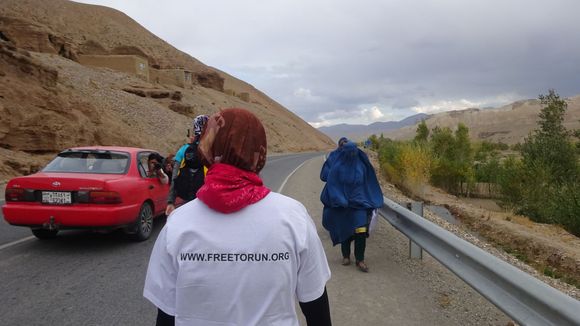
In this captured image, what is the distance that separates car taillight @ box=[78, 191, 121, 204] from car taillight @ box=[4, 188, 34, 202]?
769 millimetres

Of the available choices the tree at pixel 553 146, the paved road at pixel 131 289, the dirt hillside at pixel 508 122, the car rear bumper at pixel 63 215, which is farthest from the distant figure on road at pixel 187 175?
the dirt hillside at pixel 508 122

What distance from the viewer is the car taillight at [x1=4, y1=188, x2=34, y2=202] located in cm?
645

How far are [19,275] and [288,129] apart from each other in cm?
8041

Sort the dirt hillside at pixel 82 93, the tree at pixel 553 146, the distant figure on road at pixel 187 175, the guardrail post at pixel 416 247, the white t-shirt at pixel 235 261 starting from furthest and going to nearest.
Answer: the tree at pixel 553 146
the dirt hillside at pixel 82 93
the guardrail post at pixel 416 247
the distant figure on road at pixel 187 175
the white t-shirt at pixel 235 261

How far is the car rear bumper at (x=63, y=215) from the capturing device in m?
6.34

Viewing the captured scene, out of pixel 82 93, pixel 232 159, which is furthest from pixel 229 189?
pixel 82 93

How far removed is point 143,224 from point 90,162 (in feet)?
4.38

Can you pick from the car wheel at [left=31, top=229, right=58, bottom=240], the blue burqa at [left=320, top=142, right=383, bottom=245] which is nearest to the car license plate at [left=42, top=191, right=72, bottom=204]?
the car wheel at [left=31, top=229, right=58, bottom=240]

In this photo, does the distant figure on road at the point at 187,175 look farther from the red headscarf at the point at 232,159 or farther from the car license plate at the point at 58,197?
the red headscarf at the point at 232,159

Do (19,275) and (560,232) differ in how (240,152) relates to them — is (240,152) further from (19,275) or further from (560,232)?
(560,232)

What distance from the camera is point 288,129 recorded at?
85375mm

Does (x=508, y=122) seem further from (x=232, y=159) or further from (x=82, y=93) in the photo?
(x=232, y=159)

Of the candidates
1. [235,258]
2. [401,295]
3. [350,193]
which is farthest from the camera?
A: [350,193]

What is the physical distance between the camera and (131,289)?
503 cm
